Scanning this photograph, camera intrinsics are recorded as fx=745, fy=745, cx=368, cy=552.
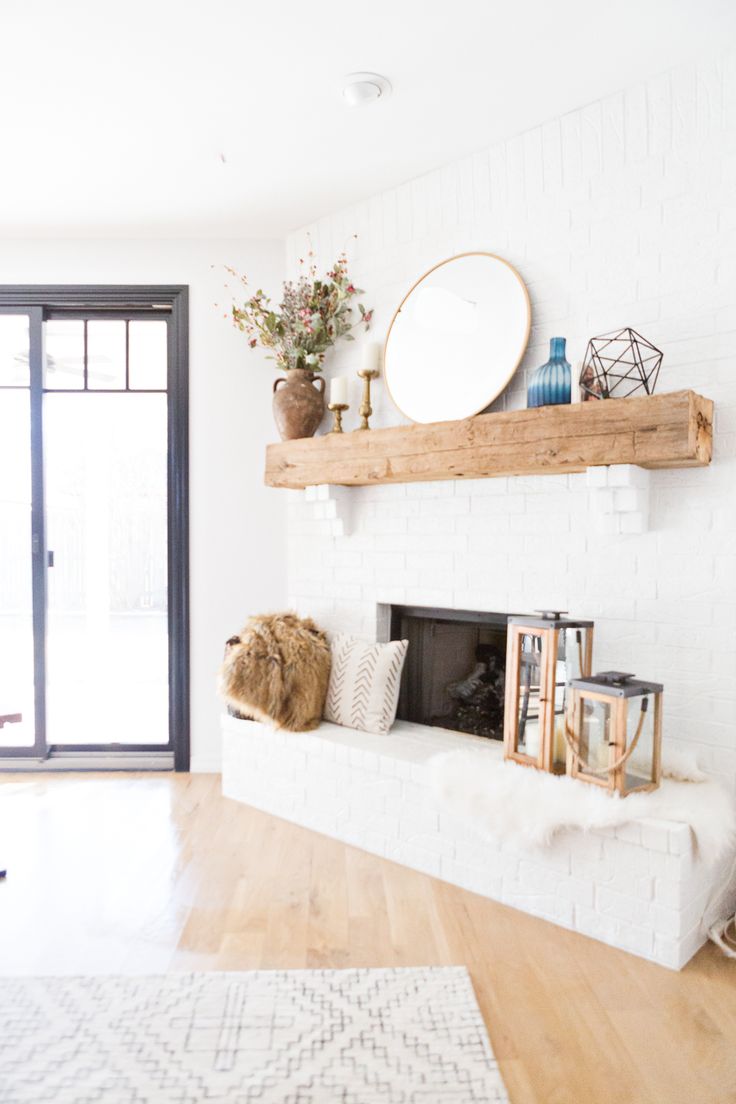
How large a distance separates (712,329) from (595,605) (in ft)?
3.02

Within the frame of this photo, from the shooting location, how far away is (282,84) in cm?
237

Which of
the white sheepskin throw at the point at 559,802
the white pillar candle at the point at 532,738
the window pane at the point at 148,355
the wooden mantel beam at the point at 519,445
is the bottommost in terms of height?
the white sheepskin throw at the point at 559,802

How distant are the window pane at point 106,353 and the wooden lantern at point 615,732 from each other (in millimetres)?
2710

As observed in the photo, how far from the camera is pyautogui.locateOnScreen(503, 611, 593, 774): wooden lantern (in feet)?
7.51

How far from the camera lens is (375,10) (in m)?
2.03

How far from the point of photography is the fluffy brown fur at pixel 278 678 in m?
2.96

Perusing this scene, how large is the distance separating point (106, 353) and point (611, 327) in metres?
2.45

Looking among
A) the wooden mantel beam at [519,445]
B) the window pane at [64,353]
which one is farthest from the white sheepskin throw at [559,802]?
the window pane at [64,353]

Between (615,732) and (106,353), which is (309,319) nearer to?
(106,353)

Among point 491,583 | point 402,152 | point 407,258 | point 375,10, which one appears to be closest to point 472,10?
point 375,10

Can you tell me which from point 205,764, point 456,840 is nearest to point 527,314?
point 456,840

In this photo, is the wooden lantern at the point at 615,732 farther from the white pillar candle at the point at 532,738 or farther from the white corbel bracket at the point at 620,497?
the white corbel bracket at the point at 620,497

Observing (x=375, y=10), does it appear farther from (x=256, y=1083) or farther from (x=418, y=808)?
(x=256, y=1083)

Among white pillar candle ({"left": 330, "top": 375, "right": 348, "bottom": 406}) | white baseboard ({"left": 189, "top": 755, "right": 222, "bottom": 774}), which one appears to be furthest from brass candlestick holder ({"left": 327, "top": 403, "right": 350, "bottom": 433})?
white baseboard ({"left": 189, "top": 755, "right": 222, "bottom": 774})
